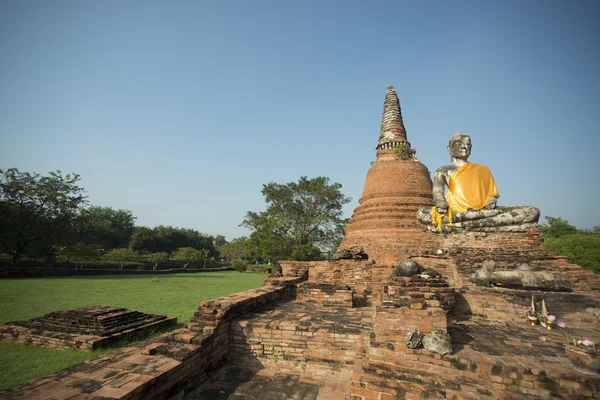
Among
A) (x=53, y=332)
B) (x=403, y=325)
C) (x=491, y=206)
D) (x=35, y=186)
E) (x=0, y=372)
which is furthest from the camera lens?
(x=35, y=186)

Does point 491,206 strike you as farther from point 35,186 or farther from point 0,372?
point 35,186

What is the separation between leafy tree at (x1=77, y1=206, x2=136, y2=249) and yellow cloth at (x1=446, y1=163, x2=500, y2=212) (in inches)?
1595

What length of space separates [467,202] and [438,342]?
559 centimetres

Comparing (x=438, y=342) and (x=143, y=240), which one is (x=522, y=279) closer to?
(x=438, y=342)

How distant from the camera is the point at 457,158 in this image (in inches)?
328

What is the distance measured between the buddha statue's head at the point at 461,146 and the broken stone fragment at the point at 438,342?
6.59 m

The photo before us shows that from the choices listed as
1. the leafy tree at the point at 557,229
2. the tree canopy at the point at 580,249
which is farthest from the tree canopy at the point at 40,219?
the leafy tree at the point at 557,229

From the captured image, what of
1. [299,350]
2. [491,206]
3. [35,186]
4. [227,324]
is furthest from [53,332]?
[35,186]

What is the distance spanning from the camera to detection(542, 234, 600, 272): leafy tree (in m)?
16.7

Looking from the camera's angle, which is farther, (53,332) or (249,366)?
(53,332)

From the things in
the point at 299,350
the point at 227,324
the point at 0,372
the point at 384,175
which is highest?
the point at 384,175

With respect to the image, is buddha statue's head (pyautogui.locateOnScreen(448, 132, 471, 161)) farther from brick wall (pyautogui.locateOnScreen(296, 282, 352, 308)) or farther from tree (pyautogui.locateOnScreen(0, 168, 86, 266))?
tree (pyautogui.locateOnScreen(0, 168, 86, 266))

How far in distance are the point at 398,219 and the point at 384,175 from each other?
2.79 m

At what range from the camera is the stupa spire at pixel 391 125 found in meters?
16.0
